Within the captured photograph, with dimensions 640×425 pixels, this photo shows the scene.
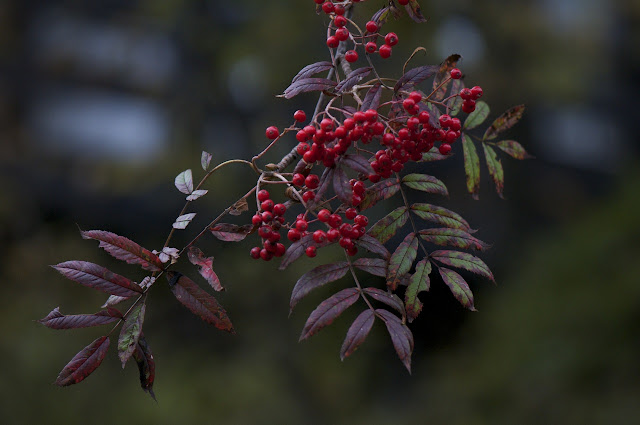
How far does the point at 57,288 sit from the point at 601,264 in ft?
9.33

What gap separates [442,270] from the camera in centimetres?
92

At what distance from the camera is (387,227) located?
0.91m

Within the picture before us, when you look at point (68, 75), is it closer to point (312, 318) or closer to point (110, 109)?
point (110, 109)

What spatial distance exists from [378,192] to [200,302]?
0.31 m

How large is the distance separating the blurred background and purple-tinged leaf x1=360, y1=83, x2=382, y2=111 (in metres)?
1.65

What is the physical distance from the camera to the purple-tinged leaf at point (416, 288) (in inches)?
33.2

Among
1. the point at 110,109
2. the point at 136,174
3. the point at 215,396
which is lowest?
the point at 215,396

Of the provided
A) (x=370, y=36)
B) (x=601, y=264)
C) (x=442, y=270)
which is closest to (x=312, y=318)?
(x=442, y=270)

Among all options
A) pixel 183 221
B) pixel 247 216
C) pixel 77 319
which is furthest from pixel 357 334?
pixel 247 216

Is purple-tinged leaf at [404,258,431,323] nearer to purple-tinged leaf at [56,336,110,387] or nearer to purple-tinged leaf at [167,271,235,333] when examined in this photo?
purple-tinged leaf at [167,271,235,333]

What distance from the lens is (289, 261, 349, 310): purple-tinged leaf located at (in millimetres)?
810

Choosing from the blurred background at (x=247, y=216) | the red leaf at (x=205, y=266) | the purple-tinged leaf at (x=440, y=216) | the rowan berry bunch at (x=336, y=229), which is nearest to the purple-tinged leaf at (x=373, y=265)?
the rowan berry bunch at (x=336, y=229)

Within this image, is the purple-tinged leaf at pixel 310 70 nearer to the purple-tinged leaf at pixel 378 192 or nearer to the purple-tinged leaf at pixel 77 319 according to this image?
the purple-tinged leaf at pixel 378 192

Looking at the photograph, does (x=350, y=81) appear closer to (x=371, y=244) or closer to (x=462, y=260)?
(x=371, y=244)
